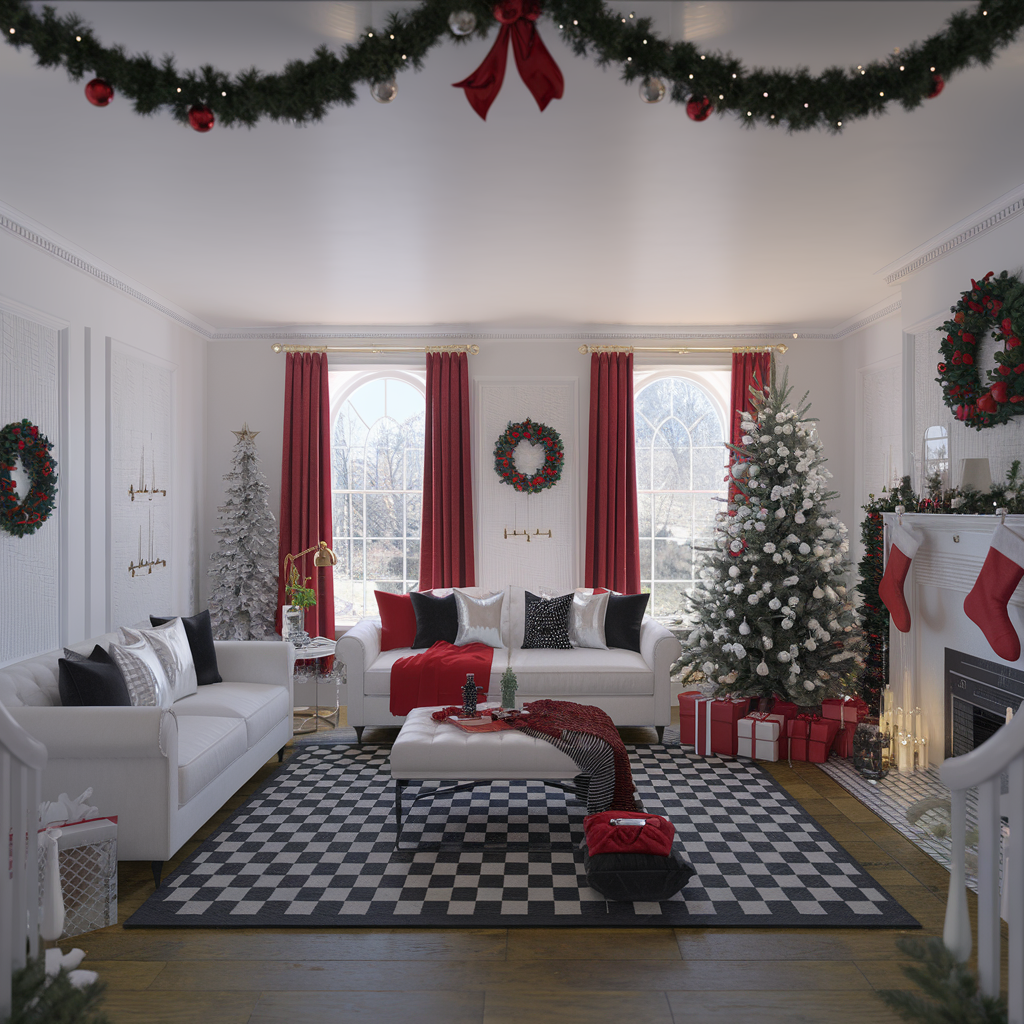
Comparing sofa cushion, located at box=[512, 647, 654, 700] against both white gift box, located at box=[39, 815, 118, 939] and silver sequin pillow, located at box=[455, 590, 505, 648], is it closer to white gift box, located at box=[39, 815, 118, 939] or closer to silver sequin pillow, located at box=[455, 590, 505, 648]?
silver sequin pillow, located at box=[455, 590, 505, 648]

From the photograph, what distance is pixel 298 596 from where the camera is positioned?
20.9 feet

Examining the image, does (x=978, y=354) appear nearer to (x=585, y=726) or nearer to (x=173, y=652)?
(x=585, y=726)

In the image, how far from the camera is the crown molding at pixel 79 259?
4.47m

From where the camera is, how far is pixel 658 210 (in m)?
4.42

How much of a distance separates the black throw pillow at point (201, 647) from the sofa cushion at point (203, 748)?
19.1 inches

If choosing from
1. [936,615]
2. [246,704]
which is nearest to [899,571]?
[936,615]

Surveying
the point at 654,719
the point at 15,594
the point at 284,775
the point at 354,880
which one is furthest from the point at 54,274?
the point at 654,719

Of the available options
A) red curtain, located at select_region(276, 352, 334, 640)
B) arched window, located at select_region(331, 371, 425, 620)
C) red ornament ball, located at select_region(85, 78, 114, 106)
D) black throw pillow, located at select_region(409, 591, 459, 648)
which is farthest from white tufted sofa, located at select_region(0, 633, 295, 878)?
arched window, located at select_region(331, 371, 425, 620)

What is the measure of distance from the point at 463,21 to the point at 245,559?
5.41 meters

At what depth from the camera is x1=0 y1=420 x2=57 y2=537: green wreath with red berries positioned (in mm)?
4359

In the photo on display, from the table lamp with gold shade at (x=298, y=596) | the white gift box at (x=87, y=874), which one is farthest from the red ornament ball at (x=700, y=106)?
the table lamp with gold shade at (x=298, y=596)

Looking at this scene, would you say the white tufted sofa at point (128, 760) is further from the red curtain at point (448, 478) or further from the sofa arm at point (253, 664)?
the red curtain at point (448, 478)

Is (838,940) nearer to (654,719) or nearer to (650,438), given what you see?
(654,719)

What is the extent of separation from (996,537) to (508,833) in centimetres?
282
